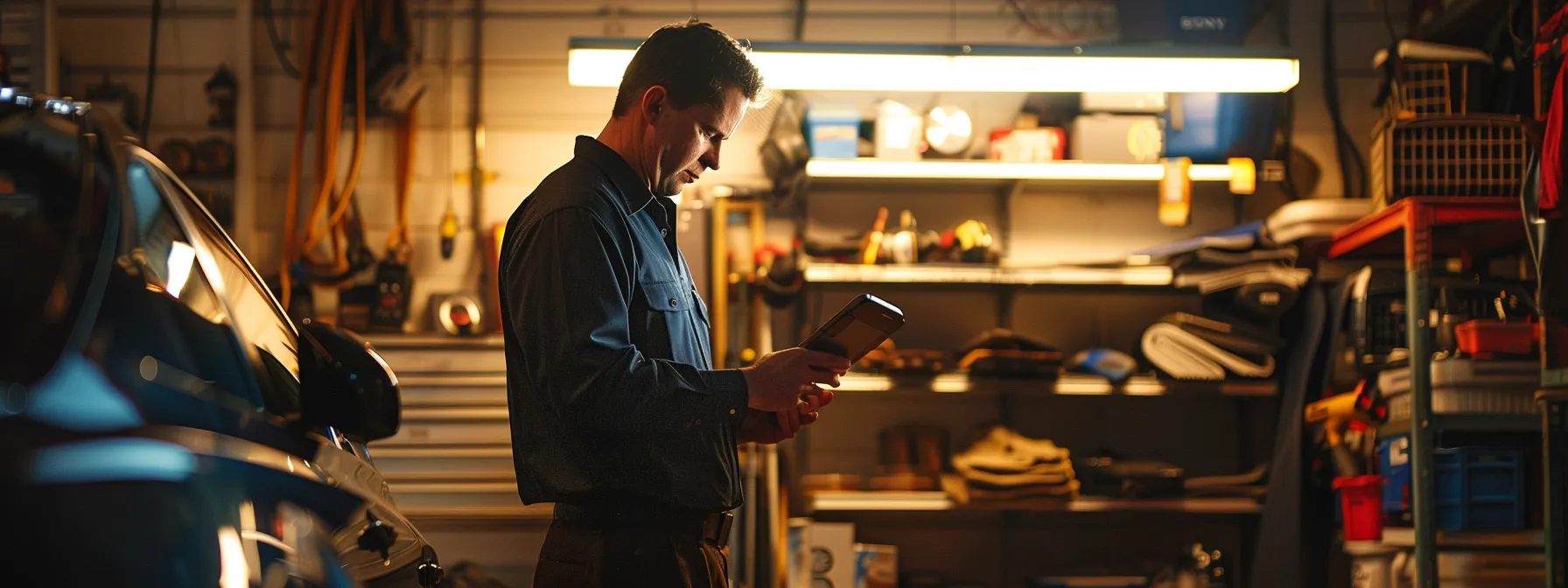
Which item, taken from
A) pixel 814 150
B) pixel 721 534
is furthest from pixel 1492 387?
pixel 721 534

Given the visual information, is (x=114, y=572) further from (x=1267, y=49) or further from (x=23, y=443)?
(x=1267, y=49)

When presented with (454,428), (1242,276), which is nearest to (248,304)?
(454,428)

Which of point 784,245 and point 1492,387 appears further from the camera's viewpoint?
point 784,245

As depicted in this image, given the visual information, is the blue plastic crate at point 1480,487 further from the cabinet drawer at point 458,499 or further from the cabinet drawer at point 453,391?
the cabinet drawer at point 453,391

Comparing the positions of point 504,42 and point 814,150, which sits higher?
point 504,42

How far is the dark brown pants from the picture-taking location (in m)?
1.89

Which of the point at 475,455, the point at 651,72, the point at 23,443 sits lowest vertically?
the point at 475,455

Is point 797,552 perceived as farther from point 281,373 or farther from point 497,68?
point 281,373

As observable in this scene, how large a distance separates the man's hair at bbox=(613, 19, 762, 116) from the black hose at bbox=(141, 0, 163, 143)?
14.7 feet

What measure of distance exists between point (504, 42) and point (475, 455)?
1.76 meters

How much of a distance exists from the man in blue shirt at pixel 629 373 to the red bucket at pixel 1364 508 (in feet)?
10.3

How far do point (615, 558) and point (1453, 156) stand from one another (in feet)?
12.1

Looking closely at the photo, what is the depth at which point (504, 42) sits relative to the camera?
5.93m

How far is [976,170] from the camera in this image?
528 centimetres
